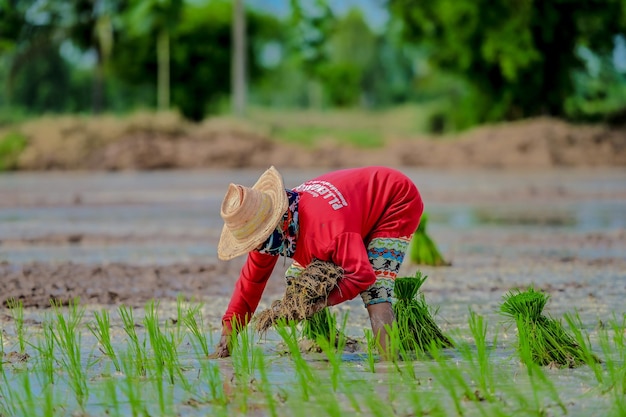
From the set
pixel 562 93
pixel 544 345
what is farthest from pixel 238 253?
pixel 562 93

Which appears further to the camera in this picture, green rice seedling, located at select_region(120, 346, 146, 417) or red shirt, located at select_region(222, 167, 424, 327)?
red shirt, located at select_region(222, 167, 424, 327)

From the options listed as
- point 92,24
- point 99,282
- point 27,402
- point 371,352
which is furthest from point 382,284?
point 92,24

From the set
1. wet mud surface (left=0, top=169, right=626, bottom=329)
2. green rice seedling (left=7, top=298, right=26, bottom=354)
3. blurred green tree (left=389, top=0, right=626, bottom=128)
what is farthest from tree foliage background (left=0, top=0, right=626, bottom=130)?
green rice seedling (left=7, top=298, right=26, bottom=354)

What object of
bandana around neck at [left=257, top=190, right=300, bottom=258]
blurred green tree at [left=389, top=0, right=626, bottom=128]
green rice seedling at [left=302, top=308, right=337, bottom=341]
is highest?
blurred green tree at [left=389, top=0, right=626, bottom=128]

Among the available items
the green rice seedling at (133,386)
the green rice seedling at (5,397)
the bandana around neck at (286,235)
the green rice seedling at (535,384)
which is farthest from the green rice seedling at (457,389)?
the green rice seedling at (5,397)

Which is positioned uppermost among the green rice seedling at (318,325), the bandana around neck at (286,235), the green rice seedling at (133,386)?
the bandana around neck at (286,235)

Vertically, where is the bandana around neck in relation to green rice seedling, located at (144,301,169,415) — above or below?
above

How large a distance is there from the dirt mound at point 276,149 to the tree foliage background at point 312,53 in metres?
1.78

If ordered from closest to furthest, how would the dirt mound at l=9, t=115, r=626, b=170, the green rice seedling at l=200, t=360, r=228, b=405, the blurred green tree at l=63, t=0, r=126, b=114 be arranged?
the green rice seedling at l=200, t=360, r=228, b=405 < the dirt mound at l=9, t=115, r=626, b=170 < the blurred green tree at l=63, t=0, r=126, b=114

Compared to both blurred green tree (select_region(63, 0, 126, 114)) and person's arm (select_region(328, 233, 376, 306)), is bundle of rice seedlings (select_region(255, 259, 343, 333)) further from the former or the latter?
blurred green tree (select_region(63, 0, 126, 114))

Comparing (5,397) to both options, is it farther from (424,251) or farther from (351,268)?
(424,251)

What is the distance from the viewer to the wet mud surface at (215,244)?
7.91 meters

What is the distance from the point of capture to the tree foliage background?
29.1 m

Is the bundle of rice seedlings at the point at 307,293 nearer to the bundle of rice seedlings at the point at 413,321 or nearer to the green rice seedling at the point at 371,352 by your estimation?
the green rice seedling at the point at 371,352
